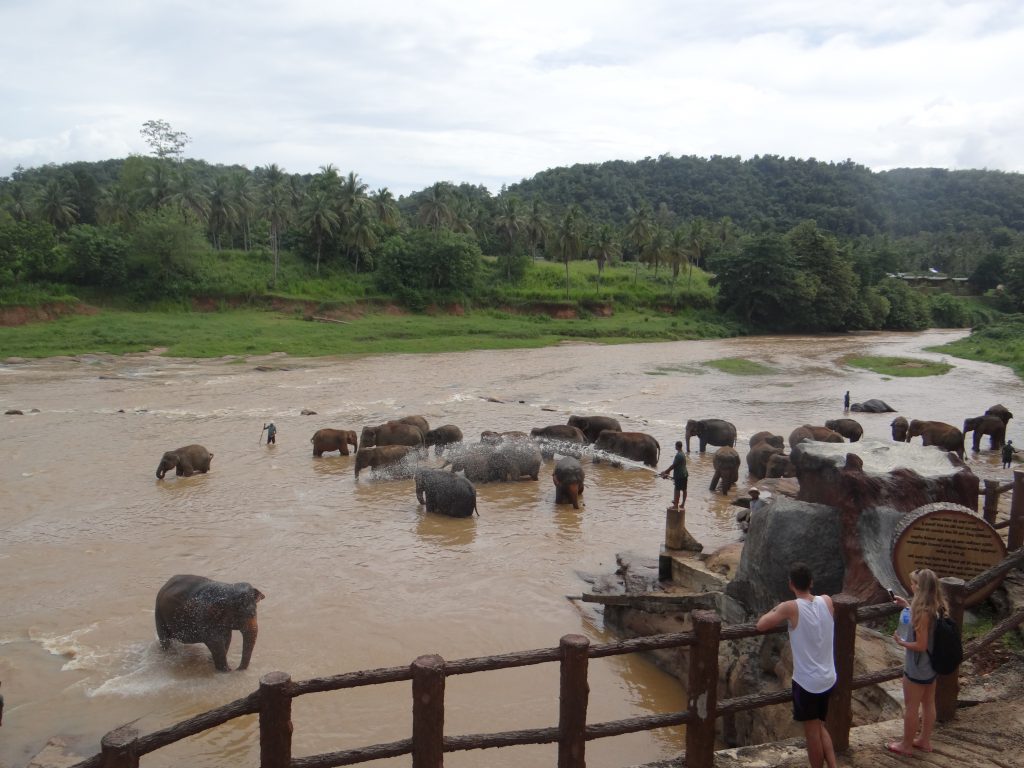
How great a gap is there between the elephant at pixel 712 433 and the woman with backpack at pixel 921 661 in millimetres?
17035

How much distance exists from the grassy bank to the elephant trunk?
120ft

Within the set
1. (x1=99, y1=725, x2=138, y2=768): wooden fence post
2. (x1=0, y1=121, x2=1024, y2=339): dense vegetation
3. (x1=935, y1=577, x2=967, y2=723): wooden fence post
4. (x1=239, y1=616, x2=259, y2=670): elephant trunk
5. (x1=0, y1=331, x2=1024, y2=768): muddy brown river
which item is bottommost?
(x1=0, y1=331, x2=1024, y2=768): muddy brown river

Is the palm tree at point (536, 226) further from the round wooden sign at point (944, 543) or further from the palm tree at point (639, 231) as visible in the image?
the round wooden sign at point (944, 543)

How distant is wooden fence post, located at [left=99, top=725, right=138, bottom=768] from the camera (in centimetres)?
408

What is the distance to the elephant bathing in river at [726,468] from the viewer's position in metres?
17.3

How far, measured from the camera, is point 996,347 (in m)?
53.3

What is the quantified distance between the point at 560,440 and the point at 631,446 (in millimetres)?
1907

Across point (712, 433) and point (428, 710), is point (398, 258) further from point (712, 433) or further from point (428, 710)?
point (428, 710)

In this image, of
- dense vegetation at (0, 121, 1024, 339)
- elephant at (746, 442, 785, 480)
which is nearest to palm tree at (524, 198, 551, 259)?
dense vegetation at (0, 121, 1024, 339)

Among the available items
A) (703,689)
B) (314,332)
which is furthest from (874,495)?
(314,332)

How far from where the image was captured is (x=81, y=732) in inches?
309

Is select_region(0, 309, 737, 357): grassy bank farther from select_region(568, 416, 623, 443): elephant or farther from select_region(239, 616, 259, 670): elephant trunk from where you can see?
select_region(239, 616, 259, 670): elephant trunk

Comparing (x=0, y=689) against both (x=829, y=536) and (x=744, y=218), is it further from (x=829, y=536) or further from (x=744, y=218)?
(x=744, y=218)

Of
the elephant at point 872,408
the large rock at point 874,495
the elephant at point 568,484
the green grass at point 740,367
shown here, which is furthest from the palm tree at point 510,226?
the large rock at point 874,495
